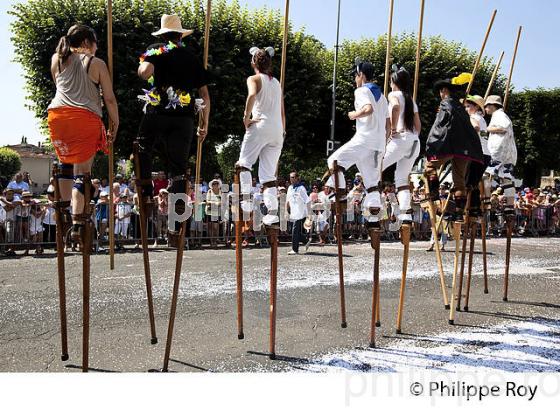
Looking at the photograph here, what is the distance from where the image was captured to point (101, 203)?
551 inches

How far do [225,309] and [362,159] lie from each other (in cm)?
270

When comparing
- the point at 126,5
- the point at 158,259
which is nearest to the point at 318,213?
the point at 158,259

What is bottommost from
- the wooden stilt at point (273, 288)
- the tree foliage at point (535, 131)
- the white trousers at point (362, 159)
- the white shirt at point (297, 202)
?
the wooden stilt at point (273, 288)

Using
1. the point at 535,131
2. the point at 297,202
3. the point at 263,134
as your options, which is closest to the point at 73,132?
the point at 263,134

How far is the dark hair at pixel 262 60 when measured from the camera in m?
5.92

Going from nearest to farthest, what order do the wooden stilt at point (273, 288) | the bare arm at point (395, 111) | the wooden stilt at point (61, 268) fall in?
→ the wooden stilt at point (61, 268)
the wooden stilt at point (273, 288)
the bare arm at point (395, 111)

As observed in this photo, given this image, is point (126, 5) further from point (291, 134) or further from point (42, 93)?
point (291, 134)

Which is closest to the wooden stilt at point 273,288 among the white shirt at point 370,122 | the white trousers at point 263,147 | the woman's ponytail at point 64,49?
the white trousers at point 263,147

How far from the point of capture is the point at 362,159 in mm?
6355

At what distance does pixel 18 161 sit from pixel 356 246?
263ft

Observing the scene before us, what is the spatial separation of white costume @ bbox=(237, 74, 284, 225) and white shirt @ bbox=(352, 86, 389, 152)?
3.18ft

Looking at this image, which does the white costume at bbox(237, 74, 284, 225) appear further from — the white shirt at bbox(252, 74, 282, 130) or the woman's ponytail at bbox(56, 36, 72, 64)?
the woman's ponytail at bbox(56, 36, 72, 64)

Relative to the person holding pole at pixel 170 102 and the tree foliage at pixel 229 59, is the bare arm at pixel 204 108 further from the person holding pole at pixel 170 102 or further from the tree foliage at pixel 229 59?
the tree foliage at pixel 229 59

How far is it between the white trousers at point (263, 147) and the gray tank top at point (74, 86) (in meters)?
1.76
